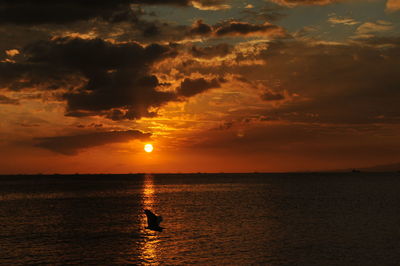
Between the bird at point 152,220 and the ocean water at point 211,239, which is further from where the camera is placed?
the bird at point 152,220

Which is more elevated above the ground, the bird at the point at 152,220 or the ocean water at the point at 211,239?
the bird at the point at 152,220

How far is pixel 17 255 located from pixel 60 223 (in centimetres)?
2906

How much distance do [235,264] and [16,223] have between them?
48.2 m

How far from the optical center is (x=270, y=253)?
144 ft

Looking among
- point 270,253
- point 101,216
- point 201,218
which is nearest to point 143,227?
point 201,218

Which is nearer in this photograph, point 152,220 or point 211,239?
point 211,239

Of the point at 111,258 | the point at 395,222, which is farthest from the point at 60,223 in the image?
the point at 395,222

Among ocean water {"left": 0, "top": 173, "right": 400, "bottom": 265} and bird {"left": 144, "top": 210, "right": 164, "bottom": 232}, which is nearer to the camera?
ocean water {"left": 0, "top": 173, "right": 400, "bottom": 265}

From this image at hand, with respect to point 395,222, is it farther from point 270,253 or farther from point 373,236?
point 270,253

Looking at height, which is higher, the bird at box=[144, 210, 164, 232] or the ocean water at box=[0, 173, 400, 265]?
the bird at box=[144, 210, 164, 232]

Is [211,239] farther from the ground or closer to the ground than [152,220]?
closer to the ground

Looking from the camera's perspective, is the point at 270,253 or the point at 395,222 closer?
the point at 270,253

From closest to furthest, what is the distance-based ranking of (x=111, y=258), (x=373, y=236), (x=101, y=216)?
(x=111, y=258)
(x=373, y=236)
(x=101, y=216)

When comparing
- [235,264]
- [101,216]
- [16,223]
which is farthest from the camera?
[101,216]
